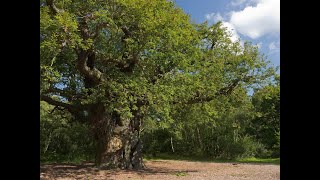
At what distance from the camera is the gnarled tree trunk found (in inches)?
578

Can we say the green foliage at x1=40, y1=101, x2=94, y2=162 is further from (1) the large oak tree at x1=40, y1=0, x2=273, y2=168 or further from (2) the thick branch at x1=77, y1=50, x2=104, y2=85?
(2) the thick branch at x1=77, y1=50, x2=104, y2=85

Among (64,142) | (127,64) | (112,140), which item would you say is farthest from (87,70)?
(64,142)

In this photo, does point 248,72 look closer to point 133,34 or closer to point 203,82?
point 203,82

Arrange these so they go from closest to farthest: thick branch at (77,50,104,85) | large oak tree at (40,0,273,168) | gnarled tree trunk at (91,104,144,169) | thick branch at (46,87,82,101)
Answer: large oak tree at (40,0,273,168) < thick branch at (77,50,104,85) < thick branch at (46,87,82,101) < gnarled tree trunk at (91,104,144,169)

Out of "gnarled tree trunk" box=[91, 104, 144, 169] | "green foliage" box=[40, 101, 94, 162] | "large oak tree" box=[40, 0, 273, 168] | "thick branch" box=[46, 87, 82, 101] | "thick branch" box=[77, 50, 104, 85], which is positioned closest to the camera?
"large oak tree" box=[40, 0, 273, 168]

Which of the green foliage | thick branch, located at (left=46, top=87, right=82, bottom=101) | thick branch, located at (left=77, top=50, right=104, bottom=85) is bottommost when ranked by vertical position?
the green foliage

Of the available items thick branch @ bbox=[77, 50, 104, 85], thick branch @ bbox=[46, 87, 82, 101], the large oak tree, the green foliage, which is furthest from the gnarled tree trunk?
the green foliage

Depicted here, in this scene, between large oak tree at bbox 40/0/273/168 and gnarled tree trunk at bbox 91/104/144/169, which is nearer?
large oak tree at bbox 40/0/273/168

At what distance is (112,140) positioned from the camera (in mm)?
14742

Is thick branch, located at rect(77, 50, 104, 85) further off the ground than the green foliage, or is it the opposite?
thick branch, located at rect(77, 50, 104, 85)

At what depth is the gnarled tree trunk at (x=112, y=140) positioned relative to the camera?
48.2 feet

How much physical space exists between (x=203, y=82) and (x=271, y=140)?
21858 mm
